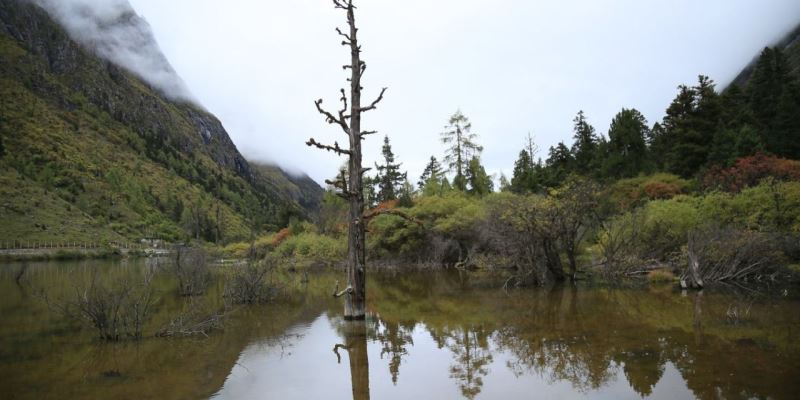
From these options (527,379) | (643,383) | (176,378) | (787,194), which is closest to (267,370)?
(176,378)

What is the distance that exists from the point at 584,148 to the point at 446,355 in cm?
5158

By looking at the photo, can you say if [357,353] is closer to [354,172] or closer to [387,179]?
[354,172]

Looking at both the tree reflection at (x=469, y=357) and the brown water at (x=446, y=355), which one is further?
the tree reflection at (x=469, y=357)

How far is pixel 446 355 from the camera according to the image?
9070mm

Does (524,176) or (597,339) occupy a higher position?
(524,176)

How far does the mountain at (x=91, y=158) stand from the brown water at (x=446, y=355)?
45.3 m

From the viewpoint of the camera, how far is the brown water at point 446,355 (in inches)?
270

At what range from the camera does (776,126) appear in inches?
1510

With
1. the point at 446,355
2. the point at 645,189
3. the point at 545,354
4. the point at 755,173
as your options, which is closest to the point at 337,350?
the point at 446,355

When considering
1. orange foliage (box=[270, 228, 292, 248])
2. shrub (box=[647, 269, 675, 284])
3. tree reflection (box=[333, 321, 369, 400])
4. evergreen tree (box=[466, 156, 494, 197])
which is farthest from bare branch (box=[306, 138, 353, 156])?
orange foliage (box=[270, 228, 292, 248])

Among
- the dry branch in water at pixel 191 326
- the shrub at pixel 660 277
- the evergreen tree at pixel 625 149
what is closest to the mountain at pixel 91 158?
the evergreen tree at pixel 625 149

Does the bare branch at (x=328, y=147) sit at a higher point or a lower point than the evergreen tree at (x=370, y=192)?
lower

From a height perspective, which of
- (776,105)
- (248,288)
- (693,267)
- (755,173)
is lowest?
(248,288)

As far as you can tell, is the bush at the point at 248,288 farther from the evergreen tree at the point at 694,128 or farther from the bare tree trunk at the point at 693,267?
the evergreen tree at the point at 694,128
